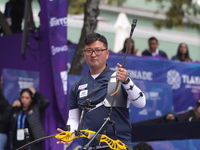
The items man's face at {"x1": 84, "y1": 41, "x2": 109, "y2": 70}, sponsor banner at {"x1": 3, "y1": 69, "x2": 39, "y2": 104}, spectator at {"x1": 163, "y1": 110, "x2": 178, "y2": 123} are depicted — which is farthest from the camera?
spectator at {"x1": 163, "y1": 110, "x2": 178, "y2": 123}

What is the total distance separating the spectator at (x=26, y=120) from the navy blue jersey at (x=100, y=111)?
3.82 metres

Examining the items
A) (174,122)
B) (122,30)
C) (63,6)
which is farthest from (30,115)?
(122,30)

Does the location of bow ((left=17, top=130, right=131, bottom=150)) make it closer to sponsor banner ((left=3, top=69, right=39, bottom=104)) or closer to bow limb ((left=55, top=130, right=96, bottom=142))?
bow limb ((left=55, top=130, right=96, bottom=142))

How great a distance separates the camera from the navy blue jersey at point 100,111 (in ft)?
18.4

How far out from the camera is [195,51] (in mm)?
29469

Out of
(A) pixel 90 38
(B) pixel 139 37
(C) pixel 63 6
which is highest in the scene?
(B) pixel 139 37

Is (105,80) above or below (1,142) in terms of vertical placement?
above

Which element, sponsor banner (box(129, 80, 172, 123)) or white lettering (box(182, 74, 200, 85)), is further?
white lettering (box(182, 74, 200, 85))

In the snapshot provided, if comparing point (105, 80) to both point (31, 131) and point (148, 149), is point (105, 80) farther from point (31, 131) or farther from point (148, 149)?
point (31, 131)

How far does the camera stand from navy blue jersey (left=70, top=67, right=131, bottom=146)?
5609 mm

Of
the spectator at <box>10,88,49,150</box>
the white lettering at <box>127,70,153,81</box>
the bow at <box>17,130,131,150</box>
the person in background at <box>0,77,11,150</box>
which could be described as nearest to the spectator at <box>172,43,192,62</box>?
the white lettering at <box>127,70,153,81</box>

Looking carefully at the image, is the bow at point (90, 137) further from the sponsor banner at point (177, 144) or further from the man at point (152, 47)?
the man at point (152, 47)

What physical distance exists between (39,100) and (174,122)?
2488 mm

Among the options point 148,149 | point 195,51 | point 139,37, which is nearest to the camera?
point 148,149
